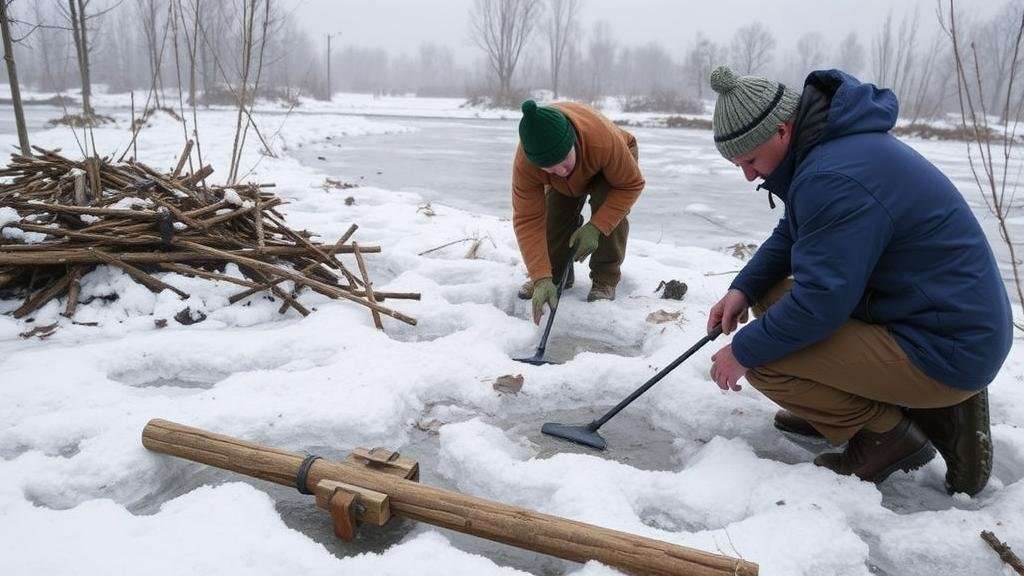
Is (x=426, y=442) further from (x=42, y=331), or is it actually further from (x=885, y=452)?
(x=42, y=331)

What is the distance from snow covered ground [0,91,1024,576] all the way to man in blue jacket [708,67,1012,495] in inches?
8.7

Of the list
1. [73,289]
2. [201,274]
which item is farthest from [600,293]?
[73,289]

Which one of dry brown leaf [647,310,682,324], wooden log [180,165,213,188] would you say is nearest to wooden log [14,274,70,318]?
wooden log [180,165,213,188]

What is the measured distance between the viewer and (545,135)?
2783 mm

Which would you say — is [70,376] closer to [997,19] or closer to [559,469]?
[559,469]

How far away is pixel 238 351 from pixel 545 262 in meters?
1.57

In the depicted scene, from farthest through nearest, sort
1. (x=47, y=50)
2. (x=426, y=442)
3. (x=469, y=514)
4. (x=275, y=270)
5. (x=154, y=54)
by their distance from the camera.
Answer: (x=47, y=50) < (x=154, y=54) < (x=275, y=270) < (x=426, y=442) < (x=469, y=514)

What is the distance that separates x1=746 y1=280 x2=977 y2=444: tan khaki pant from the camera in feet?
6.15

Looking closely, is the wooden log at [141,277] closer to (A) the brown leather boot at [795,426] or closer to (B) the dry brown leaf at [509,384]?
(B) the dry brown leaf at [509,384]

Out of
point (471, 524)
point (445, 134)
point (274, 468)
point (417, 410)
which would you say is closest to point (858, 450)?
point (471, 524)

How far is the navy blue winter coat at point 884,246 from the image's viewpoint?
1692 mm

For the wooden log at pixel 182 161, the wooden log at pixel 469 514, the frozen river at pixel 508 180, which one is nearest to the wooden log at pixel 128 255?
the wooden log at pixel 182 161

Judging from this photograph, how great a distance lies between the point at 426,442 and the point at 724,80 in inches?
64.8

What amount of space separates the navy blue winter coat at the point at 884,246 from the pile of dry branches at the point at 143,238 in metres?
2.10
